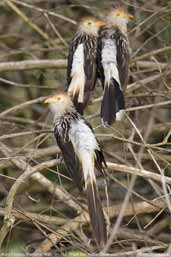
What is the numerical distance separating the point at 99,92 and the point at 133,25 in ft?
1.85

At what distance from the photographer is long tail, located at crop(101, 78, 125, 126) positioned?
449cm

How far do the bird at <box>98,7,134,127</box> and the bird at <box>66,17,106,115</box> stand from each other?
5 cm

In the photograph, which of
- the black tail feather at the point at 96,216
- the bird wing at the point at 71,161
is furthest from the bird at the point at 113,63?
the black tail feather at the point at 96,216

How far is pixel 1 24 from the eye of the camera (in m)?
6.86

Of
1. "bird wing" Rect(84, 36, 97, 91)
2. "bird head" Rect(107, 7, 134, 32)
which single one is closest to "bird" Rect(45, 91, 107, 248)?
"bird wing" Rect(84, 36, 97, 91)

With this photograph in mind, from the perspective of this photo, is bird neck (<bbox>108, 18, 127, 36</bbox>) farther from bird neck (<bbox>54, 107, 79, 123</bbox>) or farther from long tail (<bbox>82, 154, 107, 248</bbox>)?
long tail (<bbox>82, 154, 107, 248</bbox>)

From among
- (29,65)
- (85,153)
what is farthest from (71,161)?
(29,65)

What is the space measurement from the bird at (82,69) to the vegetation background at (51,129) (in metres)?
0.18

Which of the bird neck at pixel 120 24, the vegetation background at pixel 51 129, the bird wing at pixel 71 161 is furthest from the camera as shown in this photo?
the bird neck at pixel 120 24

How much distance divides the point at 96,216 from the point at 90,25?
1.88m

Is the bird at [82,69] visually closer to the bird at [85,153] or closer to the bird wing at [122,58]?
the bird wing at [122,58]

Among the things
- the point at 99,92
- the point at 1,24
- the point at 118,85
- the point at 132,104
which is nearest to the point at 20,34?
the point at 1,24

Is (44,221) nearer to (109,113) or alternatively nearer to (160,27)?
(109,113)

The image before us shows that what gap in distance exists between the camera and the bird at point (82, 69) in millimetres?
4840
